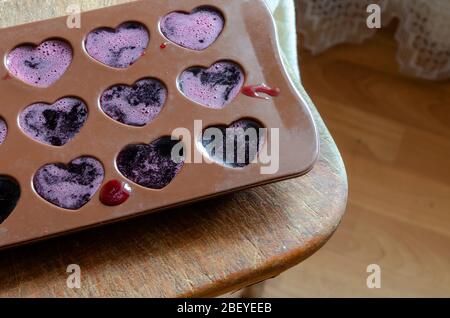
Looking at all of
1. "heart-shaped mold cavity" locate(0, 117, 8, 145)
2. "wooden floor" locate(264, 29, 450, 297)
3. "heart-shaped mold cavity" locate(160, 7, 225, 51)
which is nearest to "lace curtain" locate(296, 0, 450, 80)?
"wooden floor" locate(264, 29, 450, 297)

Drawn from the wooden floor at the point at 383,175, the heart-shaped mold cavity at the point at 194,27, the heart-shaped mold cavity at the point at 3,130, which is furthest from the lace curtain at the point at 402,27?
the heart-shaped mold cavity at the point at 3,130

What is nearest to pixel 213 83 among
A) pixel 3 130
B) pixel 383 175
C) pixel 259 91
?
pixel 259 91

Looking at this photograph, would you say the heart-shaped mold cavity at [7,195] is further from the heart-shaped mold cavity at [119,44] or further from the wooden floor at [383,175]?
the wooden floor at [383,175]

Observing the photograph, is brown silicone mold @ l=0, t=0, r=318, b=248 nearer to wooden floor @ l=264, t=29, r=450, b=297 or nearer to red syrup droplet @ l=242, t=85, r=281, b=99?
red syrup droplet @ l=242, t=85, r=281, b=99

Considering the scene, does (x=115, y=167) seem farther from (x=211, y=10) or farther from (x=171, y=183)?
(x=211, y=10)

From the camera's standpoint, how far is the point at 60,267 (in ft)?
1.36

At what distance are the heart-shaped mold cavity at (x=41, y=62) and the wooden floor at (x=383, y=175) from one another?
569 mm

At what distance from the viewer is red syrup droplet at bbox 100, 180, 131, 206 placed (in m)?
0.40

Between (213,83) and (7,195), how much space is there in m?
0.17

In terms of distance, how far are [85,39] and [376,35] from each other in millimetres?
816

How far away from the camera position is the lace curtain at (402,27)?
3.22 feet

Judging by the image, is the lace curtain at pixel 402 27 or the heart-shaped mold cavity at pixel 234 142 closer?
the heart-shaped mold cavity at pixel 234 142

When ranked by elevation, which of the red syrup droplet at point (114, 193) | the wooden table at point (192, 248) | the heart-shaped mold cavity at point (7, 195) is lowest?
the wooden table at point (192, 248)

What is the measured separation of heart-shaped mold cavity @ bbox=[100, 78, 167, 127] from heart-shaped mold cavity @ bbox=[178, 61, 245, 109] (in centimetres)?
2
